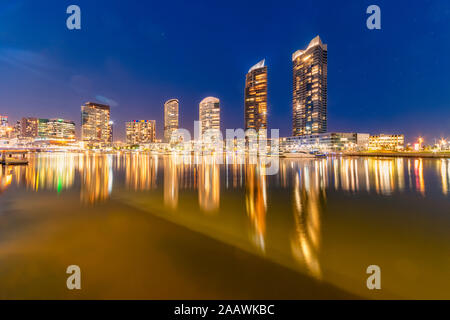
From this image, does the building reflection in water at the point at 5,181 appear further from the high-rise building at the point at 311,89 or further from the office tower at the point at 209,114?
the office tower at the point at 209,114

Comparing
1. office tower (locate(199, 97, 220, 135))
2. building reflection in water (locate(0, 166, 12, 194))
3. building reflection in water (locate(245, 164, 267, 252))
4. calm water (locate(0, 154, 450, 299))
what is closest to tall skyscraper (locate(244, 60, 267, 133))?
office tower (locate(199, 97, 220, 135))

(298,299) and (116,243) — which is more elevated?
(116,243)

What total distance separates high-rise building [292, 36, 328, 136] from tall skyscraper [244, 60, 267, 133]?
2731cm

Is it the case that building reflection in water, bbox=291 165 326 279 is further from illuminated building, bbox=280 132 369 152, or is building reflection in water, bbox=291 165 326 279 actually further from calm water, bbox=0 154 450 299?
illuminated building, bbox=280 132 369 152

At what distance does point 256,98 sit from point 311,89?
132 ft

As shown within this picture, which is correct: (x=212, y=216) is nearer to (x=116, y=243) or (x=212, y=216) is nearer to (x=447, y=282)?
(x=116, y=243)

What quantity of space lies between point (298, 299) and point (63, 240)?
18.3 ft

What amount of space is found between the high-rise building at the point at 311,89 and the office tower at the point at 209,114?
68.3 m

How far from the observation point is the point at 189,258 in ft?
13.7

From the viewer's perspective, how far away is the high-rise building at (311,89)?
470 feet

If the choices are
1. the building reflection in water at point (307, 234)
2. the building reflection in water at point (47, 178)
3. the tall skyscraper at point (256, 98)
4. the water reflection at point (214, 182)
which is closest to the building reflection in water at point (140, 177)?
the water reflection at point (214, 182)

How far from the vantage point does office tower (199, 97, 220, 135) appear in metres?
182
